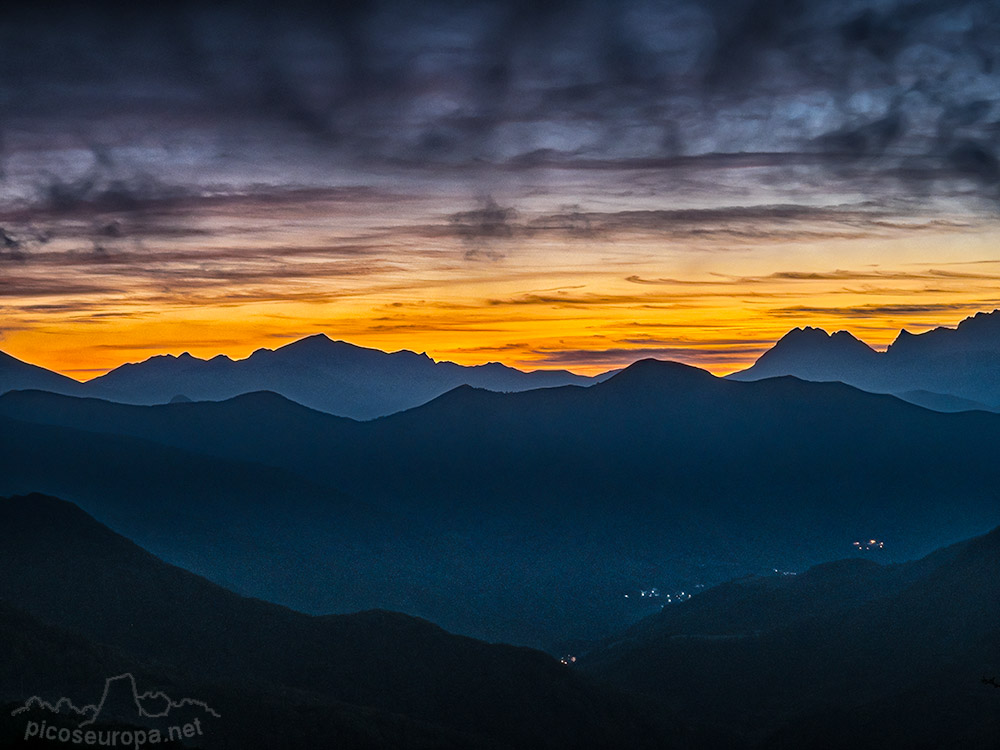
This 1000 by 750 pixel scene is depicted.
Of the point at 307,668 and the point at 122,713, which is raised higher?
the point at 122,713

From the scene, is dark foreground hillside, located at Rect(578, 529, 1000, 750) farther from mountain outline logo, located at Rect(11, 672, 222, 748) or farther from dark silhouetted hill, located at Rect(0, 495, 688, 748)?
mountain outline logo, located at Rect(11, 672, 222, 748)

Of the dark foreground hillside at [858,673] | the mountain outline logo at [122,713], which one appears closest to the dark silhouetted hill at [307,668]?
the mountain outline logo at [122,713]

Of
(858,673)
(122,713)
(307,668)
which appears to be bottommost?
(858,673)

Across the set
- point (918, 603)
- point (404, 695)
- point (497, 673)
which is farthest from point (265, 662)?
point (918, 603)

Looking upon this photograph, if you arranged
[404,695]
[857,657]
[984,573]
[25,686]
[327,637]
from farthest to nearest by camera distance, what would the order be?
[984,573], [857,657], [327,637], [404,695], [25,686]

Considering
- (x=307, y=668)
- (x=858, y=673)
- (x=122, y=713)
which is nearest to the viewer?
(x=122, y=713)

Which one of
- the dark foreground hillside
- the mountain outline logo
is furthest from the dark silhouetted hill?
the dark foreground hillside

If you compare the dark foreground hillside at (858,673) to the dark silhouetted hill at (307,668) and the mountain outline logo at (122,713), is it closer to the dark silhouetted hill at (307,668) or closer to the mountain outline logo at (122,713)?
the dark silhouetted hill at (307,668)

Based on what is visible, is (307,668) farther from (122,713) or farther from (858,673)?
(858,673)

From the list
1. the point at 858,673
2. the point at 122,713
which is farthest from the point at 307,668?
the point at 858,673

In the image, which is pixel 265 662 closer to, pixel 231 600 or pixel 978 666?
pixel 231 600

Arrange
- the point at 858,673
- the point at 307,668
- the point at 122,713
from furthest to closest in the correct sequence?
1. the point at 858,673
2. the point at 307,668
3. the point at 122,713
